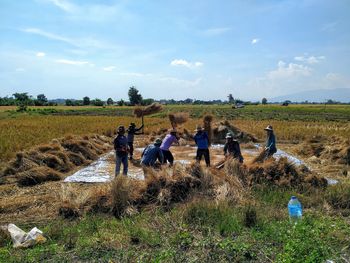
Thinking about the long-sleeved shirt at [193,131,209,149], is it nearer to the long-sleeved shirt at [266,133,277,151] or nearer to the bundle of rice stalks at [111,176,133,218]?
the long-sleeved shirt at [266,133,277,151]

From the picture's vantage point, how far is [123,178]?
267 inches

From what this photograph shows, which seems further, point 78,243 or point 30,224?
point 30,224

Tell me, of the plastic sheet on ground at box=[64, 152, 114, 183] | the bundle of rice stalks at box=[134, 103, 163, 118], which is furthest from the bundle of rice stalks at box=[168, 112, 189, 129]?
the plastic sheet on ground at box=[64, 152, 114, 183]

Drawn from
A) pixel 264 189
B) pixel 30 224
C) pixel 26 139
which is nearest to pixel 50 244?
pixel 30 224

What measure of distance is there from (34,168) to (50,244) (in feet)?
16.2

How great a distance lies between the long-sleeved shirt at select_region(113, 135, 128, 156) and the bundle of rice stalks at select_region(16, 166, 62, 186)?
2.02 m

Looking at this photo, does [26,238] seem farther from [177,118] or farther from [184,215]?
[177,118]

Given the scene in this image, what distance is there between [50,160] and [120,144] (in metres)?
2.86

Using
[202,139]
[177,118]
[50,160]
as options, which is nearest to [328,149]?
[202,139]

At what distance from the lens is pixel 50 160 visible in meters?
Result: 10.1

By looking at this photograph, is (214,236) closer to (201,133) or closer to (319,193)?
(319,193)

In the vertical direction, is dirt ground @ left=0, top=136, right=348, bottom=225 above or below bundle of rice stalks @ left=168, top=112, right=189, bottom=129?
below

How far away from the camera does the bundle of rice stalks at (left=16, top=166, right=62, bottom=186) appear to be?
8750 millimetres

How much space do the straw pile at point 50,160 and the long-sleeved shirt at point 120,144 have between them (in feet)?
→ 6.65
